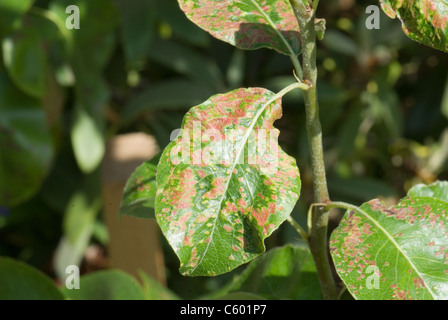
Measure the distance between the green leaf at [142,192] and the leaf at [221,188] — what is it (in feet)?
0.46

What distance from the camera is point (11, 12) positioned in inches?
46.8

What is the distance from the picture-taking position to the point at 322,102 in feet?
5.14

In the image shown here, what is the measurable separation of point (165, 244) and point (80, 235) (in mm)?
237

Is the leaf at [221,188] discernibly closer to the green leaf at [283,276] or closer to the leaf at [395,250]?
the leaf at [395,250]

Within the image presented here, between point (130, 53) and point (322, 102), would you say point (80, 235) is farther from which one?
point (322, 102)

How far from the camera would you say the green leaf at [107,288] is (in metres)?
0.77

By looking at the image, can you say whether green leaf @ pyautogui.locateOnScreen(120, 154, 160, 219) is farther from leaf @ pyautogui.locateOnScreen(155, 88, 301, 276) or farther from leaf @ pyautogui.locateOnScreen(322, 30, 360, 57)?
leaf @ pyautogui.locateOnScreen(322, 30, 360, 57)

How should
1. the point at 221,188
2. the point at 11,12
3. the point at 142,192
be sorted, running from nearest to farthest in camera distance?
the point at 221,188 < the point at 142,192 < the point at 11,12

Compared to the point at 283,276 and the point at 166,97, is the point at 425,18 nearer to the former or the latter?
the point at 283,276

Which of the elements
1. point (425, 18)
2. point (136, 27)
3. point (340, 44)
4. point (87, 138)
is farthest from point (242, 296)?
point (340, 44)

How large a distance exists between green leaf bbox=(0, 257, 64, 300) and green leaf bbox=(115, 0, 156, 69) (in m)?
0.63

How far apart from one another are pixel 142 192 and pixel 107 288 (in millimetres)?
222

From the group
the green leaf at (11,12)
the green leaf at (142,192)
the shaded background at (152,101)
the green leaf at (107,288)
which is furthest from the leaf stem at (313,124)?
the green leaf at (11,12)
